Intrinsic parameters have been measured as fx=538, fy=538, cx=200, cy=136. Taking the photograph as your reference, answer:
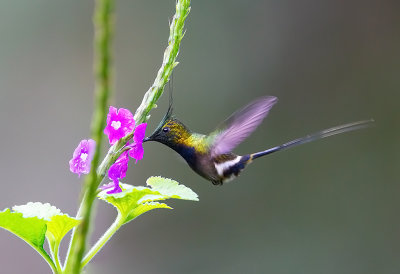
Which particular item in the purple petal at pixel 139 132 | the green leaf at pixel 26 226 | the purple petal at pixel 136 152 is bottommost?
the green leaf at pixel 26 226

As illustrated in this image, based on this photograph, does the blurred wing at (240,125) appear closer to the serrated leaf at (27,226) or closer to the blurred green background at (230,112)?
the serrated leaf at (27,226)

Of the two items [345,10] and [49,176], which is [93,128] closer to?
[49,176]

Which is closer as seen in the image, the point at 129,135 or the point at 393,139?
the point at 129,135

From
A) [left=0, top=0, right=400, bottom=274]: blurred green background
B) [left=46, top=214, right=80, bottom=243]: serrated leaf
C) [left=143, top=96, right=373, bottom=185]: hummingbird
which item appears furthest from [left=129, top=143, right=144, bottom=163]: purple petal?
[left=0, top=0, right=400, bottom=274]: blurred green background

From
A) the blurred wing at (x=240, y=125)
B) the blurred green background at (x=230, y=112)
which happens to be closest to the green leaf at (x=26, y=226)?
the blurred wing at (x=240, y=125)

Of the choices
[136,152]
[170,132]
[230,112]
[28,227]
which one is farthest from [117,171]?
[230,112]

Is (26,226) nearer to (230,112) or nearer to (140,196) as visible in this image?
(140,196)

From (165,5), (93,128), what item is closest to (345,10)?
(165,5)

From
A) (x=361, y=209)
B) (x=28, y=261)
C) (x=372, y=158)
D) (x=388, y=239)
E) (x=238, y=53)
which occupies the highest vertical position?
(x=238, y=53)
